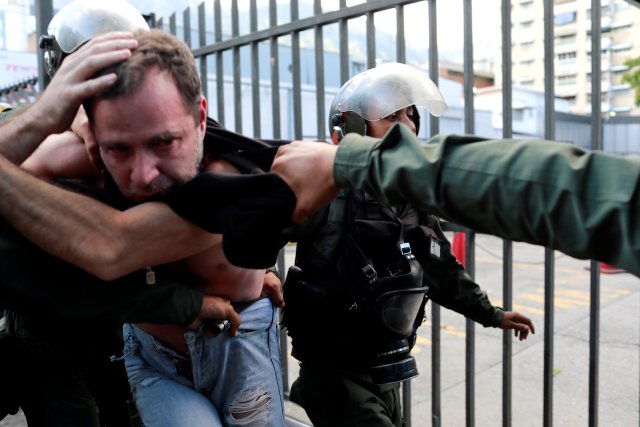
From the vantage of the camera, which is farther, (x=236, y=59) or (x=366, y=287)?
(x=236, y=59)

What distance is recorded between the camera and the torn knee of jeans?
6.02ft

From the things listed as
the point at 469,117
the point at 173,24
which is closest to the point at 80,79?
the point at 469,117

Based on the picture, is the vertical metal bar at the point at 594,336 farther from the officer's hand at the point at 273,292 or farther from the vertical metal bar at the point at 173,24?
the vertical metal bar at the point at 173,24

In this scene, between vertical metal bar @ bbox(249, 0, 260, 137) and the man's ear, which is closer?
the man's ear

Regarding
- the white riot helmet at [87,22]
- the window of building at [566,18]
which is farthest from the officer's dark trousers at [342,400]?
the window of building at [566,18]

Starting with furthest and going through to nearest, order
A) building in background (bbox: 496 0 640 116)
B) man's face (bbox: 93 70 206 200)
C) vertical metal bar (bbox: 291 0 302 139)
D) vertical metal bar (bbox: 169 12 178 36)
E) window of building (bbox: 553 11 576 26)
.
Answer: window of building (bbox: 553 11 576 26), building in background (bbox: 496 0 640 116), vertical metal bar (bbox: 169 12 178 36), vertical metal bar (bbox: 291 0 302 139), man's face (bbox: 93 70 206 200)

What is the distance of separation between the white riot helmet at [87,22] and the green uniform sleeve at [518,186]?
1337 mm

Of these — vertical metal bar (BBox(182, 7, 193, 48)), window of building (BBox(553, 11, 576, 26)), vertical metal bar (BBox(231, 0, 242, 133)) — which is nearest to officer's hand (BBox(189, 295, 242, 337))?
vertical metal bar (BBox(231, 0, 242, 133))

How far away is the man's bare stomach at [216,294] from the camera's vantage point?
73.7 inches

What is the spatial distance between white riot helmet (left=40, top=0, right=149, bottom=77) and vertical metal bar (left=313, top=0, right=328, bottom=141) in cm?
116

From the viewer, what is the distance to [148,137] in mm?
1348

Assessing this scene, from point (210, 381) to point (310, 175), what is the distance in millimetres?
906

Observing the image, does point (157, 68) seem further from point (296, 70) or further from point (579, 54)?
point (579, 54)

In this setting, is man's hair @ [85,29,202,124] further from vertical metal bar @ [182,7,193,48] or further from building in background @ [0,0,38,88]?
building in background @ [0,0,38,88]
